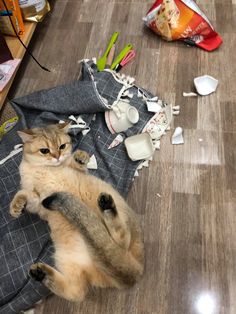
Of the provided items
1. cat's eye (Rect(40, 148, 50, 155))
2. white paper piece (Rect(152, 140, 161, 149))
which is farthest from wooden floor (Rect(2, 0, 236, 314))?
cat's eye (Rect(40, 148, 50, 155))

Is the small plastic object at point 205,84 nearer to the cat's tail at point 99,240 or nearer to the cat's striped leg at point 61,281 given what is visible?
the cat's tail at point 99,240

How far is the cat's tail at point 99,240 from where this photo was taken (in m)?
1.15

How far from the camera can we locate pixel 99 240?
1155 millimetres

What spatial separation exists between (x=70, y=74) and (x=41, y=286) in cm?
132

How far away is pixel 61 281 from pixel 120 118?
88cm

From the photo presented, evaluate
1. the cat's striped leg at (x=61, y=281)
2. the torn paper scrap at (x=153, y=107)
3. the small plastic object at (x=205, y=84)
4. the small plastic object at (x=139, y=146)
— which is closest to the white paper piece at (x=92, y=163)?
the small plastic object at (x=139, y=146)

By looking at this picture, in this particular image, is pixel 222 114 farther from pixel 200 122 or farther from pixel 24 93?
pixel 24 93

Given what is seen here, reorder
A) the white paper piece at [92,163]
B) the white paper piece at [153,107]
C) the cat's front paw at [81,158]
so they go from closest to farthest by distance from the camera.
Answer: the cat's front paw at [81,158]
the white paper piece at [92,163]
the white paper piece at [153,107]

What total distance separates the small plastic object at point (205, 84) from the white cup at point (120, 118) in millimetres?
436

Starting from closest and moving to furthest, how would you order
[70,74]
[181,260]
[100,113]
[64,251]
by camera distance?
[64,251] → [181,260] → [100,113] → [70,74]

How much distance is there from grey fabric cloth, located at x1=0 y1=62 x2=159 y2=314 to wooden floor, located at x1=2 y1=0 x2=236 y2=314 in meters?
0.11

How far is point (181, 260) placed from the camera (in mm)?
1459

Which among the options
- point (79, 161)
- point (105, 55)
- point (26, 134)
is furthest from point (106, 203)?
point (105, 55)

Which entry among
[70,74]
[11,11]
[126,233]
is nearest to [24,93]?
[70,74]
